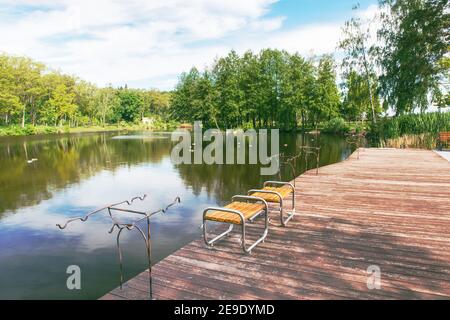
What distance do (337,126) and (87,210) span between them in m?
43.3

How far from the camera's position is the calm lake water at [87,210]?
668cm

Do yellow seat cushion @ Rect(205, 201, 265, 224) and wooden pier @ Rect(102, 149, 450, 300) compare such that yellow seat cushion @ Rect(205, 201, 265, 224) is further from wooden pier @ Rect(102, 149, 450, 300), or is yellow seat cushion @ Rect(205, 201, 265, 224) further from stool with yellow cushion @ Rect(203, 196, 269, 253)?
wooden pier @ Rect(102, 149, 450, 300)

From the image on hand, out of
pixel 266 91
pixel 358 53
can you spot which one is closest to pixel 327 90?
pixel 266 91

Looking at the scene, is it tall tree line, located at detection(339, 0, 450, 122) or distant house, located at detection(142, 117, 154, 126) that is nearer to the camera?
tall tree line, located at detection(339, 0, 450, 122)

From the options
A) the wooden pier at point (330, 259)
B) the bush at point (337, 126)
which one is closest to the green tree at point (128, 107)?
the bush at point (337, 126)

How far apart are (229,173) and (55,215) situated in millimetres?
9658

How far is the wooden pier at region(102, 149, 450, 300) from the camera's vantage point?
3576 millimetres

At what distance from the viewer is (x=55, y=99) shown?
62125mm

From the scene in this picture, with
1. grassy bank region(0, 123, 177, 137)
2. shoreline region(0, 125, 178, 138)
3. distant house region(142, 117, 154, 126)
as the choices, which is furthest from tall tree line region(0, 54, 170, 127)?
shoreline region(0, 125, 178, 138)

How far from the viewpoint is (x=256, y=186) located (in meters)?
14.4

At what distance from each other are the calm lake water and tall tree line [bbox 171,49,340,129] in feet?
101

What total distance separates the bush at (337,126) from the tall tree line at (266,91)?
7.30ft
